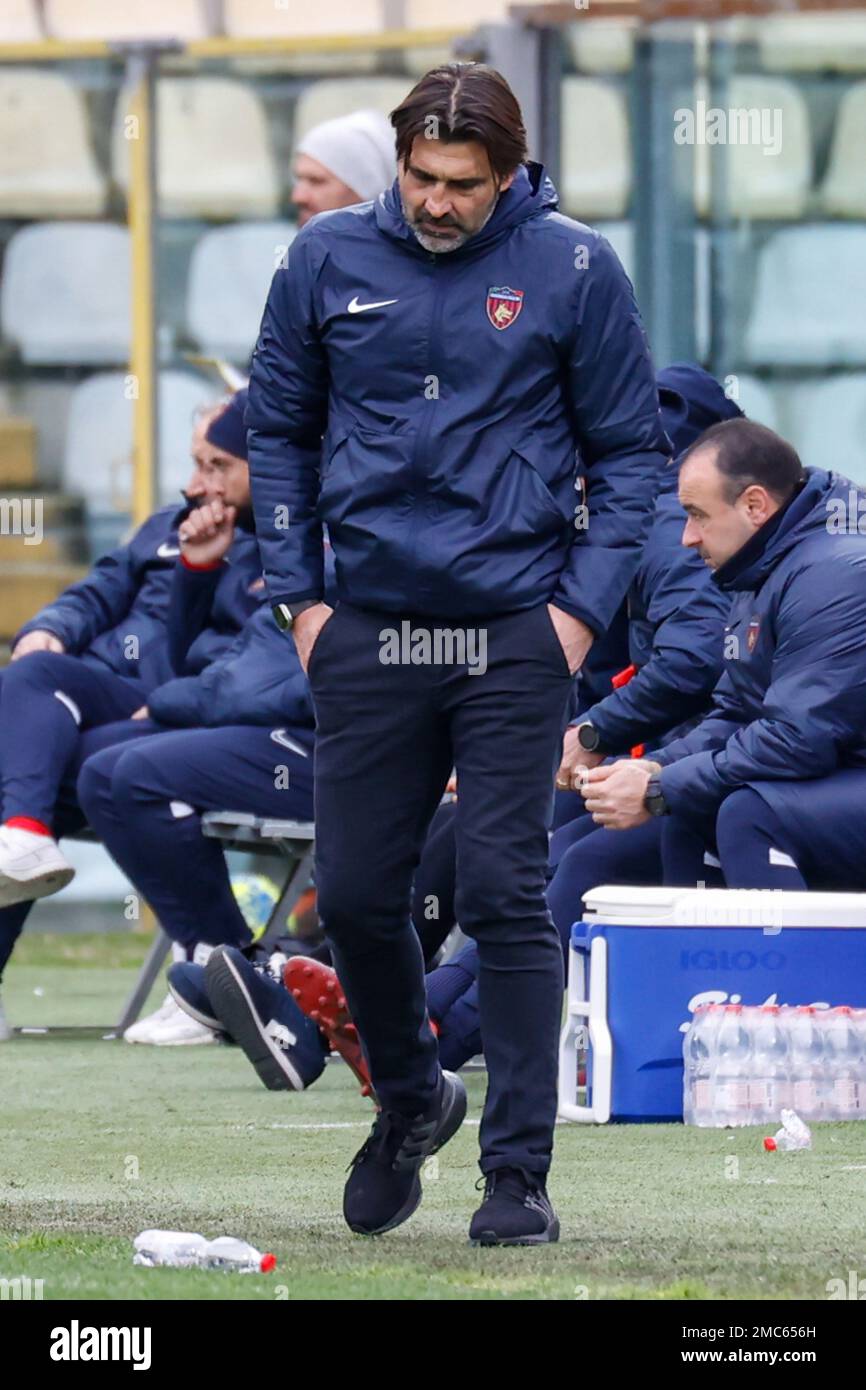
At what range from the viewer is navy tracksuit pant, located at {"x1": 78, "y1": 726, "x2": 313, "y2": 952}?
22.9ft

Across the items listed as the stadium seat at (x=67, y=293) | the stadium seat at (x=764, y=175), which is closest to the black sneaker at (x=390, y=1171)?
the stadium seat at (x=764, y=175)

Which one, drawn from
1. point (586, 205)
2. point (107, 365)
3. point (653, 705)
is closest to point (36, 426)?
point (107, 365)

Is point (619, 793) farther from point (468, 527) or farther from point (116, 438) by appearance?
point (116, 438)

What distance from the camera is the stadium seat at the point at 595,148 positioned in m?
11.1

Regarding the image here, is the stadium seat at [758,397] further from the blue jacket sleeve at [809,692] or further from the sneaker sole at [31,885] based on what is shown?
the blue jacket sleeve at [809,692]

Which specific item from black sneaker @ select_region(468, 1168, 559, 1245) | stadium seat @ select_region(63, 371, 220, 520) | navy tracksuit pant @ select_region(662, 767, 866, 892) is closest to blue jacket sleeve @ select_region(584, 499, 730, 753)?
navy tracksuit pant @ select_region(662, 767, 866, 892)

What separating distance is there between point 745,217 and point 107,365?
2.84 metres

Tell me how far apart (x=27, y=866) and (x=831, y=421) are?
4929mm

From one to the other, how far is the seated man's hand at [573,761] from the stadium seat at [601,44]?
5121 millimetres

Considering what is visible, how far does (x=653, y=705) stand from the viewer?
20.7 ft

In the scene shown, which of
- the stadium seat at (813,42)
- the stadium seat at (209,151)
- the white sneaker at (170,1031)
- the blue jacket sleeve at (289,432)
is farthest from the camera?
the stadium seat at (209,151)

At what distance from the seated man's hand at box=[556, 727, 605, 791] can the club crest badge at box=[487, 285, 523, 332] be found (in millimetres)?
2479

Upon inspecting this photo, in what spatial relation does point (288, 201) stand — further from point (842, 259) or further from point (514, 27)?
point (842, 259)
